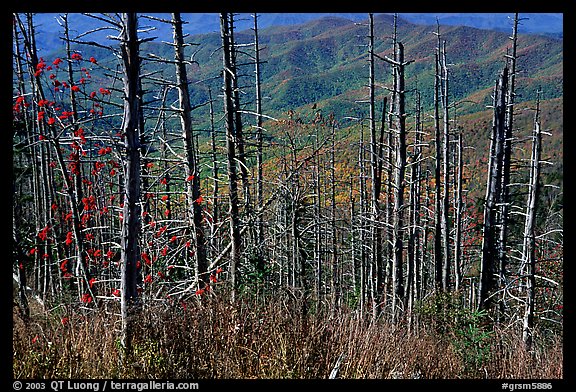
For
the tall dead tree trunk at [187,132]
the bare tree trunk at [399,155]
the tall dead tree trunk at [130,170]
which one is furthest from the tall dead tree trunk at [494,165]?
the tall dead tree trunk at [130,170]

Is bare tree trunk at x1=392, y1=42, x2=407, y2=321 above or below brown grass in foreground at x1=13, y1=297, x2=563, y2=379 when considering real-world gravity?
above

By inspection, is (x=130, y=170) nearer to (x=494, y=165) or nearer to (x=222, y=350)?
(x=222, y=350)

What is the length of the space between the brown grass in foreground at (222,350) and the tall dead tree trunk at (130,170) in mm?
242

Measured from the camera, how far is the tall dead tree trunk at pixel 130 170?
15.2 feet

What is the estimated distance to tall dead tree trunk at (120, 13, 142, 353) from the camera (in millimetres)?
4629

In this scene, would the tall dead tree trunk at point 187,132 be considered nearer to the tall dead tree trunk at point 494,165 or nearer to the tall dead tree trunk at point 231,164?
the tall dead tree trunk at point 231,164

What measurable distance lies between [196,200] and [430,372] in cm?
352

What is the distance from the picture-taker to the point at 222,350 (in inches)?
178

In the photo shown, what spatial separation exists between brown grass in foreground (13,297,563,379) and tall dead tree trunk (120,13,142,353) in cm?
24

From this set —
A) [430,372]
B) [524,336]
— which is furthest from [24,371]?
[524,336]


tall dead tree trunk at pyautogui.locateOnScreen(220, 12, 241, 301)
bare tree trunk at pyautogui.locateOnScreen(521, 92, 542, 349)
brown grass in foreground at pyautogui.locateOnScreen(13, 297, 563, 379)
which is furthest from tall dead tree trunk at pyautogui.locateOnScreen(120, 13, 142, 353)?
bare tree trunk at pyautogui.locateOnScreen(521, 92, 542, 349)

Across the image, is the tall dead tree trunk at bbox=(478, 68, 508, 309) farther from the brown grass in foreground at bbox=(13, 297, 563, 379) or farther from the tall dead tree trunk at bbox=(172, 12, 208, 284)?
the tall dead tree trunk at bbox=(172, 12, 208, 284)

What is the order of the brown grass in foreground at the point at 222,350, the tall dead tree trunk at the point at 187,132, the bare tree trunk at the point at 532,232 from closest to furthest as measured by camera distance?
1. the brown grass in foreground at the point at 222,350
2. the tall dead tree trunk at the point at 187,132
3. the bare tree trunk at the point at 532,232
